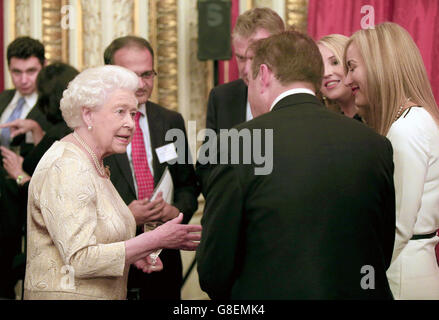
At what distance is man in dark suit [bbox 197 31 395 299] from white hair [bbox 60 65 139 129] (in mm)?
706

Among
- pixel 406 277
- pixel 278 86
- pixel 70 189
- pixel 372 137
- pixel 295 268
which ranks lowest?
pixel 406 277

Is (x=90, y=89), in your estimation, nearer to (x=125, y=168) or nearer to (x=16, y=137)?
(x=125, y=168)

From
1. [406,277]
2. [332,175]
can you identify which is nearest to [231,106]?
[406,277]

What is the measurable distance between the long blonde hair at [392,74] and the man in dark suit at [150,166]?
1.16 meters

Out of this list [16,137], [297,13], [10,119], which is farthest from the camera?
[297,13]

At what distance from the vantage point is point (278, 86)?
197cm

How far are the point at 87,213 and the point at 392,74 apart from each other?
4.09 ft

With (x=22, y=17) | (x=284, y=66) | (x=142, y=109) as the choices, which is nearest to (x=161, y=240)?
(x=284, y=66)

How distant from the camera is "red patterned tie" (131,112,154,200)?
3.15 m

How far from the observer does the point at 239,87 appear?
11.7 ft

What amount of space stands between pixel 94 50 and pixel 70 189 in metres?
2.84

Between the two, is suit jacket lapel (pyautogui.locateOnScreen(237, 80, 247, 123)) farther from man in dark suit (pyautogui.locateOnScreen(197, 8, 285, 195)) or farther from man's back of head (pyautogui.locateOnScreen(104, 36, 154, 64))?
man's back of head (pyautogui.locateOnScreen(104, 36, 154, 64))
